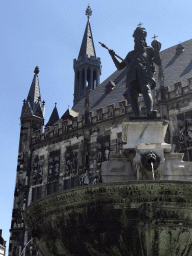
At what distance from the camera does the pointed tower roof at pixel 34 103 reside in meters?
34.9

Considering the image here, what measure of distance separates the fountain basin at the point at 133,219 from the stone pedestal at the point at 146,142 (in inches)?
69.7

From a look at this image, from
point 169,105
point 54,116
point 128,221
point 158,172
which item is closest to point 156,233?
point 128,221

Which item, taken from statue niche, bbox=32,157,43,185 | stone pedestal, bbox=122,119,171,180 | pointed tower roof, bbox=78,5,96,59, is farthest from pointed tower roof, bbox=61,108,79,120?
stone pedestal, bbox=122,119,171,180

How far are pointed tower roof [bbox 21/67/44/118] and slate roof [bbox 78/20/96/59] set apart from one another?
11.7m

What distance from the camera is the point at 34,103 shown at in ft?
117

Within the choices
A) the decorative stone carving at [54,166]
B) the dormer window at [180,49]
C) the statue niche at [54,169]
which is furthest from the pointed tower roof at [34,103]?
the dormer window at [180,49]

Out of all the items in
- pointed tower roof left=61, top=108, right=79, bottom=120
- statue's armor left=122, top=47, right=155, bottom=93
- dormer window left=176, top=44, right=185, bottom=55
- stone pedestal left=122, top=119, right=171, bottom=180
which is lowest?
stone pedestal left=122, top=119, right=171, bottom=180

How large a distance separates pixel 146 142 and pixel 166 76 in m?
20.6

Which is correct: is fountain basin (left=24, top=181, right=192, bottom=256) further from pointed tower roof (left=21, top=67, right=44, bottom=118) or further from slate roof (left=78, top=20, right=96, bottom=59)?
slate roof (left=78, top=20, right=96, bottom=59)

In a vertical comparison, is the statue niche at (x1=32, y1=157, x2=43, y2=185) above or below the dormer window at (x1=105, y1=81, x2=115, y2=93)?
below

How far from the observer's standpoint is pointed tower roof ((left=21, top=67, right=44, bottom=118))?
34938mm

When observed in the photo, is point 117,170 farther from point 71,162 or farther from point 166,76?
point 166,76

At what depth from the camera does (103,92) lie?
111 feet

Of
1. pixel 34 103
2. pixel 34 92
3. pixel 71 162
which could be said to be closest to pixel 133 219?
pixel 71 162
